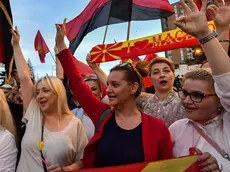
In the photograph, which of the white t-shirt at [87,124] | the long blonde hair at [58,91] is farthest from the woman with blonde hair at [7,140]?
the white t-shirt at [87,124]

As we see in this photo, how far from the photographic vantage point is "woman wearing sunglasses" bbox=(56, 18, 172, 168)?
2324mm

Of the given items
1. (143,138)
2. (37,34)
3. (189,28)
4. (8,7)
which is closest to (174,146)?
(143,138)

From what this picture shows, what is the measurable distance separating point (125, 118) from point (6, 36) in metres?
3.19

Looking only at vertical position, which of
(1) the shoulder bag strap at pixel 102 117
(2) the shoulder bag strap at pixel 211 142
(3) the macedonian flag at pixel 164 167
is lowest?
(3) the macedonian flag at pixel 164 167

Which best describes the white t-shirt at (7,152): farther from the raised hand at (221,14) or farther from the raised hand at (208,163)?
the raised hand at (221,14)

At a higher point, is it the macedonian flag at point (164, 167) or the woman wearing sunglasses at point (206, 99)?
the woman wearing sunglasses at point (206, 99)

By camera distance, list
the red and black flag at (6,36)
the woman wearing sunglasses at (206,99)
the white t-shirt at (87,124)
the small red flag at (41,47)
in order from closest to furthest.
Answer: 1. the woman wearing sunglasses at (206,99)
2. the white t-shirt at (87,124)
3. the red and black flag at (6,36)
4. the small red flag at (41,47)

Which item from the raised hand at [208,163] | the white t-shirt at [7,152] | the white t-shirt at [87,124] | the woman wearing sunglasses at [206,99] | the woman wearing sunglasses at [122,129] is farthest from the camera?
the white t-shirt at [87,124]

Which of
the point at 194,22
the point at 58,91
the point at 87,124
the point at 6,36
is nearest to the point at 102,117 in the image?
the point at 58,91

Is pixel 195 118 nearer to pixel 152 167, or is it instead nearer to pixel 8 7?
pixel 152 167

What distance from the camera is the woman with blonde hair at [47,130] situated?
266 cm

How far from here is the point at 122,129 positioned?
7.96ft

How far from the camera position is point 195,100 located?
216cm

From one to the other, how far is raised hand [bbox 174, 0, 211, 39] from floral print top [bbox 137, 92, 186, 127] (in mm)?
1389
